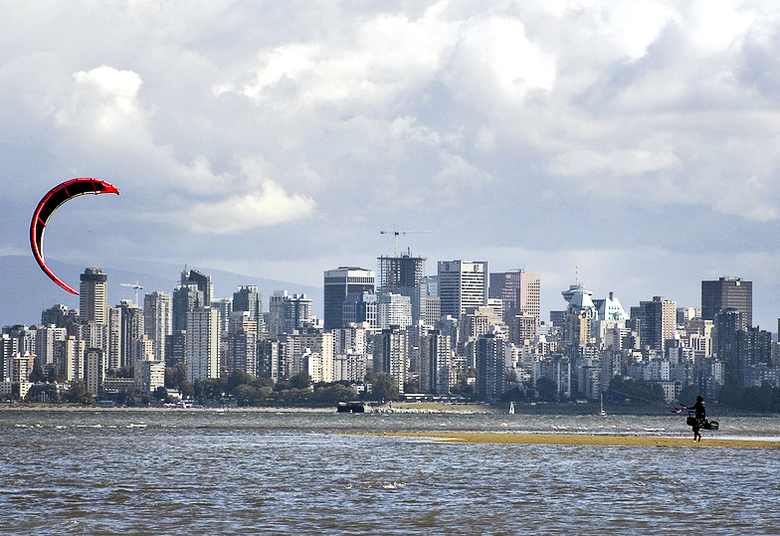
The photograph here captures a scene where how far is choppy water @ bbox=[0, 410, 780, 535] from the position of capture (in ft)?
147

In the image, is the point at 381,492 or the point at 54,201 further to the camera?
the point at 381,492

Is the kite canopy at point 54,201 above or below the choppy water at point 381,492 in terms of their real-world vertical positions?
above

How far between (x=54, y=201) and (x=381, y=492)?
16.4m

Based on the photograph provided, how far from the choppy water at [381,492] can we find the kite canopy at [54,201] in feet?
27.9

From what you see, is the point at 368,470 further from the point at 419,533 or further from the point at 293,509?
the point at 419,533

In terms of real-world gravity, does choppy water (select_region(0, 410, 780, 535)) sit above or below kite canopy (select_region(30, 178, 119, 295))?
below

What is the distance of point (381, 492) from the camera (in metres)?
55.8

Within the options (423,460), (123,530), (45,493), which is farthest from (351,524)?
(423,460)

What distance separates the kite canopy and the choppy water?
27.9 feet

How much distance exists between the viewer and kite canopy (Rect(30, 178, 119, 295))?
1909 inches

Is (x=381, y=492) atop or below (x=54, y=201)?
below

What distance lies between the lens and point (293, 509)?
48812 mm

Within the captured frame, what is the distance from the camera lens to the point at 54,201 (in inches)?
2009

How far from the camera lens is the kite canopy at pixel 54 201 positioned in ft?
159
